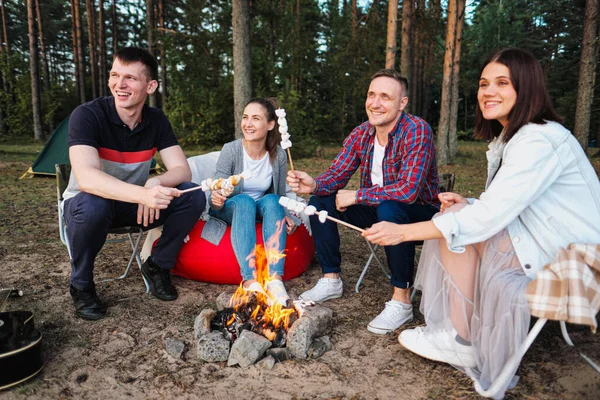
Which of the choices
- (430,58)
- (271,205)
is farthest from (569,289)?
(430,58)

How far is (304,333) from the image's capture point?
2.62 metres

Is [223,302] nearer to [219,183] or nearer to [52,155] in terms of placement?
[219,183]

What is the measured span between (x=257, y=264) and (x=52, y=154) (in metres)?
7.91

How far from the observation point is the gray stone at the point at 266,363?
2.47 meters

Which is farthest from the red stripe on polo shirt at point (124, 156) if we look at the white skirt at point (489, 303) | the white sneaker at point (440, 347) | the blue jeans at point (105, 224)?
the white sneaker at point (440, 347)

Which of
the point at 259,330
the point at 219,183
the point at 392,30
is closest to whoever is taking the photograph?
the point at 259,330

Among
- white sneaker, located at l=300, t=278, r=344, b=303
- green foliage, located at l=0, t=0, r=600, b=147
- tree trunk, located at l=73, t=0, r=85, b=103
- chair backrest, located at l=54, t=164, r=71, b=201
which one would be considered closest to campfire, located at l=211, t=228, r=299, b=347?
white sneaker, located at l=300, t=278, r=344, b=303

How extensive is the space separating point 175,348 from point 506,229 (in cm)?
205

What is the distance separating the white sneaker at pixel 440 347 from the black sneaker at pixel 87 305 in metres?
2.11

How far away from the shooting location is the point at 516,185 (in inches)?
83.6

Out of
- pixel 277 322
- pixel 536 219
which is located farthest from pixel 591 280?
pixel 277 322

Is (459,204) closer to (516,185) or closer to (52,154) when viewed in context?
(516,185)

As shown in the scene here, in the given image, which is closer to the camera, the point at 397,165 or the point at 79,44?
the point at 397,165

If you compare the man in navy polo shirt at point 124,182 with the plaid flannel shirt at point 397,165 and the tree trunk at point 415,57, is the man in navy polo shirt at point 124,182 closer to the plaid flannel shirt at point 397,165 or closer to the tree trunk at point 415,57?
the plaid flannel shirt at point 397,165
